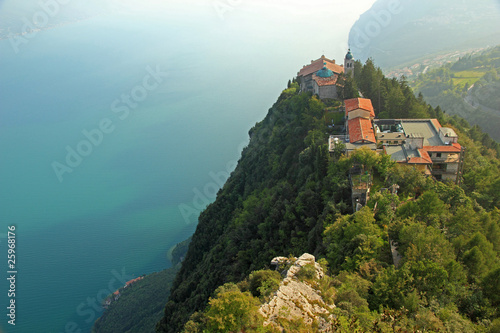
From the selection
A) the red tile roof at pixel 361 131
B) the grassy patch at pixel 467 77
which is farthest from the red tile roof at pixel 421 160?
the grassy patch at pixel 467 77

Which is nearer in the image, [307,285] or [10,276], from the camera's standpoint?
[307,285]

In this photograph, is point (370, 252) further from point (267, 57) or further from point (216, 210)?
point (267, 57)

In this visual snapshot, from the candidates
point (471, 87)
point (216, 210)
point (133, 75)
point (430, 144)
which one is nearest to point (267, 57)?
point (133, 75)

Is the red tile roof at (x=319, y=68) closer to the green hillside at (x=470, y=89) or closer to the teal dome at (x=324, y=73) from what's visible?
the teal dome at (x=324, y=73)

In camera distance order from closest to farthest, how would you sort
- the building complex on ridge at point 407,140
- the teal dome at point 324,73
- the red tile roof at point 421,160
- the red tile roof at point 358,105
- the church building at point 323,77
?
the red tile roof at point 421,160 < the building complex on ridge at point 407,140 < the red tile roof at point 358,105 < the church building at point 323,77 < the teal dome at point 324,73

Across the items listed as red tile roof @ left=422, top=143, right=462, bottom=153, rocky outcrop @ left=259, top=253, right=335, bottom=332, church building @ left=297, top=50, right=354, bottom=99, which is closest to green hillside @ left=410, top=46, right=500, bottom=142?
church building @ left=297, top=50, right=354, bottom=99

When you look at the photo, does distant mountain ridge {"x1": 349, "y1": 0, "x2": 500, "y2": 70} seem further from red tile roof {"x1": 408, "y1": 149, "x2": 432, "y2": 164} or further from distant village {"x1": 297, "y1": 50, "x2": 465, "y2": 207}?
red tile roof {"x1": 408, "y1": 149, "x2": 432, "y2": 164}
